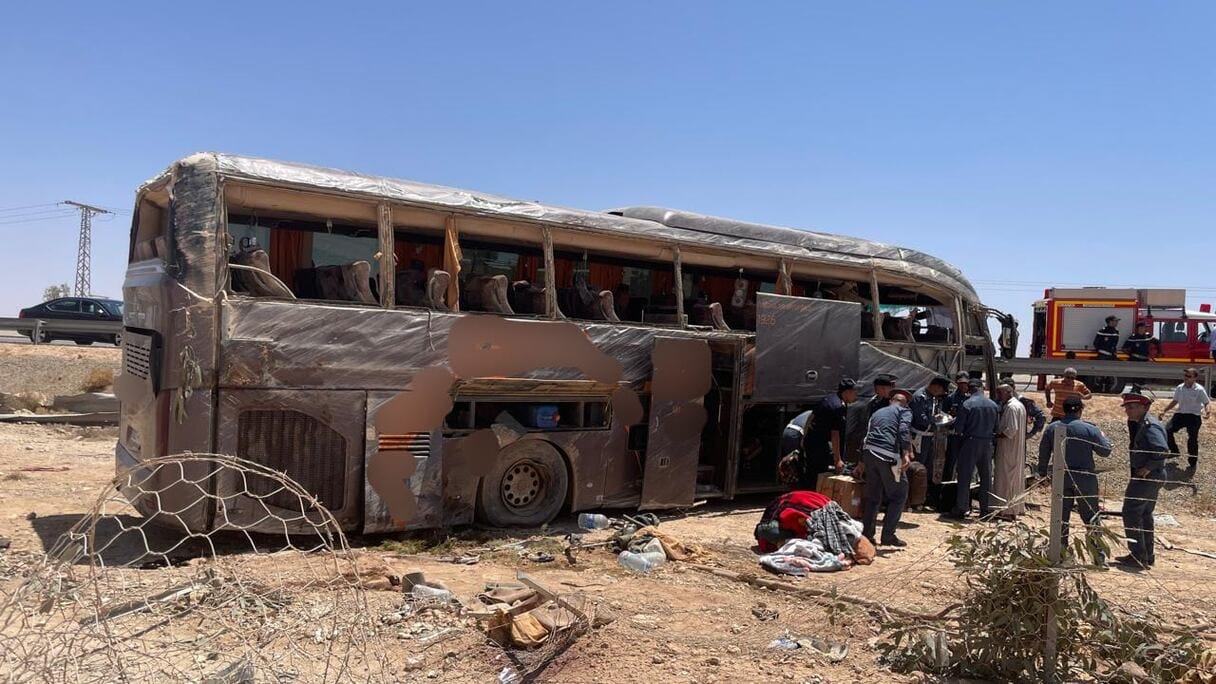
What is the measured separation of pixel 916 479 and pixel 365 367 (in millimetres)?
6200

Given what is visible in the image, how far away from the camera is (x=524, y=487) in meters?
8.47

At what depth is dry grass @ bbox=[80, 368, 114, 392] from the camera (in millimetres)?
17094

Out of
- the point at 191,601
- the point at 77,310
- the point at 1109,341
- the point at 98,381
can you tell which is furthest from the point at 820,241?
the point at 77,310

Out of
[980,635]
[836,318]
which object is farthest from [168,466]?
[836,318]

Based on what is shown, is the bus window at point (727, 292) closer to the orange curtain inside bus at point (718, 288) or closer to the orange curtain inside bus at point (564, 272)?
the orange curtain inside bus at point (718, 288)

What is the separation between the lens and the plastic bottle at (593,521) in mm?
8469

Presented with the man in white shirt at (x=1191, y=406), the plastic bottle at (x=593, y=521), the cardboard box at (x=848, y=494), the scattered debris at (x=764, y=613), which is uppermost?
the man in white shirt at (x=1191, y=406)

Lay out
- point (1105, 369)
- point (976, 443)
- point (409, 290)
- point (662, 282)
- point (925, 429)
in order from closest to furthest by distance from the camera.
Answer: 1. point (409, 290)
2. point (976, 443)
3. point (925, 429)
4. point (662, 282)
5. point (1105, 369)

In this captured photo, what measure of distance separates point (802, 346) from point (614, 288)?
2257 mm

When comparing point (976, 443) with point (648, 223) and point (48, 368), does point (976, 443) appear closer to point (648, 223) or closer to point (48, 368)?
point (648, 223)

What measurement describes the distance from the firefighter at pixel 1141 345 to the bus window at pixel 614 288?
17494 mm

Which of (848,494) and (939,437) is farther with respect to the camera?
(939,437)

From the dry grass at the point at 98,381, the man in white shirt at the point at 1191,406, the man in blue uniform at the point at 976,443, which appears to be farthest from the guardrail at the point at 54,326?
the man in white shirt at the point at 1191,406

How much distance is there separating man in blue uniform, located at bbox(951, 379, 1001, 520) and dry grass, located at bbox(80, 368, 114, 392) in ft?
50.8
